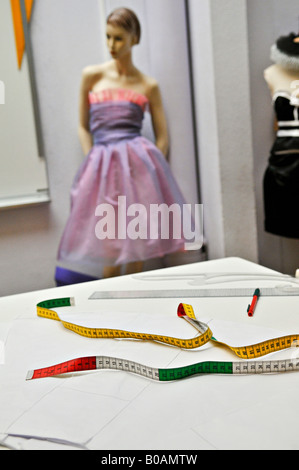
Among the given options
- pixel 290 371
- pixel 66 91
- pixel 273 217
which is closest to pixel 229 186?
pixel 273 217

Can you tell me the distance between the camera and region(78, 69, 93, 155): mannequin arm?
1.80 meters

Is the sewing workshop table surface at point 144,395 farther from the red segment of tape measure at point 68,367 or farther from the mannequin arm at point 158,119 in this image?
the mannequin arm at point 158,119

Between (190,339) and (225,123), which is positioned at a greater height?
(225,123)

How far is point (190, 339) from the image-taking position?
62cm

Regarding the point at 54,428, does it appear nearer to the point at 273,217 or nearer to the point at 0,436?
the point at 0,436

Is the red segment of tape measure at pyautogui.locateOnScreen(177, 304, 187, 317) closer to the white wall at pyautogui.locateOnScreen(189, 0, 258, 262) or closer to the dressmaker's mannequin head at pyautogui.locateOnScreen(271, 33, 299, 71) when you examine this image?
the white wall at pyautogui.locateOnScreen(189, 0, 258, 262)

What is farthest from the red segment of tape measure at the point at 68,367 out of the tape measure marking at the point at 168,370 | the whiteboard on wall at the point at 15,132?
the whiteboard on wall at the point at 15,132

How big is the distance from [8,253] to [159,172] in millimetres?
659

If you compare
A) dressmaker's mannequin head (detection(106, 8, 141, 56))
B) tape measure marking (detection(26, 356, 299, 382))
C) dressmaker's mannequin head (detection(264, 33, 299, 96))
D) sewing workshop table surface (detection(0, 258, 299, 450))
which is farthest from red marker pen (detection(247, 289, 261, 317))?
dressmaker's mannequin head (detection(106, 8, 141, 56))

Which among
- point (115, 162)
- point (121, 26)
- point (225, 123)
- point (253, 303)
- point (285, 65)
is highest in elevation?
point (121, 26)

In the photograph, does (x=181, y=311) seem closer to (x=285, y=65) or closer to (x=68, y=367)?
(x=68, y=367)

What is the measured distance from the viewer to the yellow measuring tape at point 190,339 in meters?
0.58

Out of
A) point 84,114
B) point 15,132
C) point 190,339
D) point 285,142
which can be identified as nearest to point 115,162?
point 84,114

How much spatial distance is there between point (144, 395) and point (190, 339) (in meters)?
0.13
